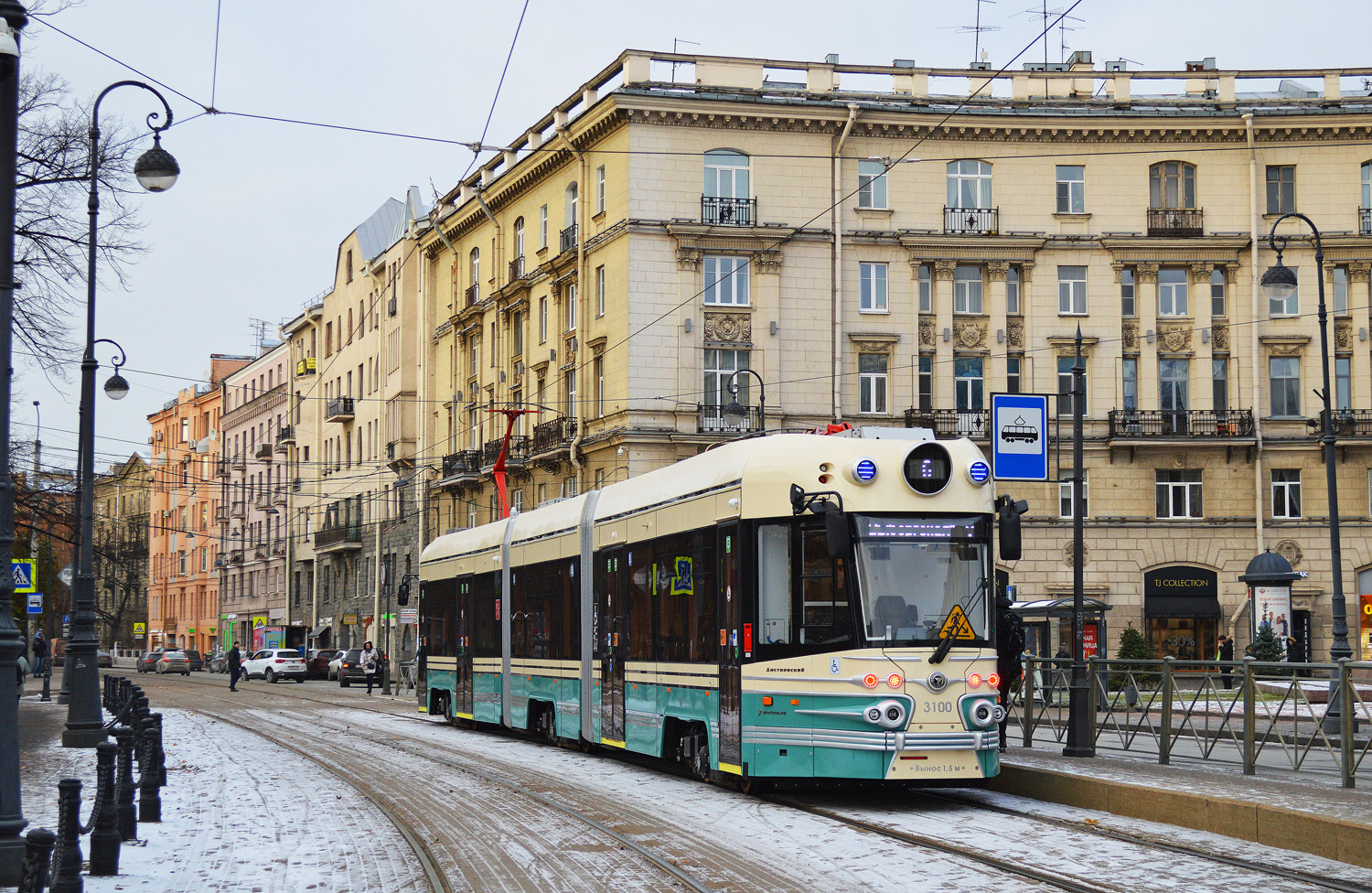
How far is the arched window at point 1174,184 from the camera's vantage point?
47.0 m

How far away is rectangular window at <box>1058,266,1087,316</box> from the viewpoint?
4688 cm

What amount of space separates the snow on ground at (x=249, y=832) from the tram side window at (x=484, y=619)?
458 centimetres

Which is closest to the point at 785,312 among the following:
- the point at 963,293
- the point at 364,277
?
the point at 963,293

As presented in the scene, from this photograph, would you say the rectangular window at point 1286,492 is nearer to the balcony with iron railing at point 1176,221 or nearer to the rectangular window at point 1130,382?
the rectangular window at point 1130,382

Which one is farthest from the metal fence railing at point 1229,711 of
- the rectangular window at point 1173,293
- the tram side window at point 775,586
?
the rectangular window at point 1173,293

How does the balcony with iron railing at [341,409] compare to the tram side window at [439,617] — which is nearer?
the tram side window at [439,617]

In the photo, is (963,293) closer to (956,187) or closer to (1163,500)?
(956,187)

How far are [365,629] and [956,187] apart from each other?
33729 mm

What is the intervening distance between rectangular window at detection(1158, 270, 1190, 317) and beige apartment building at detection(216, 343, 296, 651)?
4608cm

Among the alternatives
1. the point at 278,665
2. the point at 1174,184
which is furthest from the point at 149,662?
the point at 1174,184

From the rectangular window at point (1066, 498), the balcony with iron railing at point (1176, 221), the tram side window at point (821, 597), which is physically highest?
the balcony with iron railing at point (1176, 221)

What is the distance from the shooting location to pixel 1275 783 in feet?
45.6

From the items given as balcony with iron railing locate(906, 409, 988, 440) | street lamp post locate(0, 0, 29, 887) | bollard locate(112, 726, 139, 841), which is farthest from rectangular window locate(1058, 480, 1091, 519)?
street lamp post locate(0, 0, 29, 887)

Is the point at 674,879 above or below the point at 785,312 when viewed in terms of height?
below
